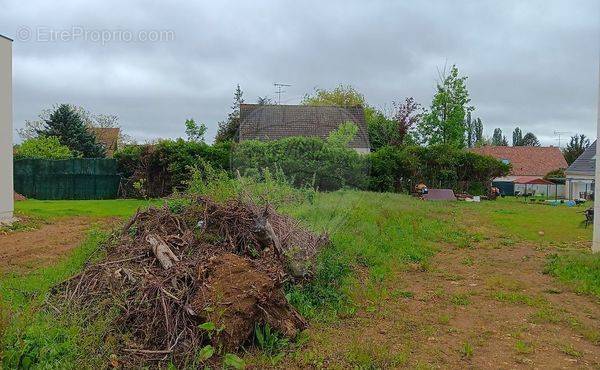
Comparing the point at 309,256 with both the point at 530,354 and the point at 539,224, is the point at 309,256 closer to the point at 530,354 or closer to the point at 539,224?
the point at 530,354

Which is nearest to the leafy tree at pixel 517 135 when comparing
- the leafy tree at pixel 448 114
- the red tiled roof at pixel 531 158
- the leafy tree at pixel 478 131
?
the leafy tree at pixel 478 131

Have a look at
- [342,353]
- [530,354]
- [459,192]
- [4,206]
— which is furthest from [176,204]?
[459,192]

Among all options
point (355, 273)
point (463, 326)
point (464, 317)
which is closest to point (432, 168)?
point (355, 273)

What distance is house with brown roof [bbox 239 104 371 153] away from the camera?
1107 inches

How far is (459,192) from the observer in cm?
2509

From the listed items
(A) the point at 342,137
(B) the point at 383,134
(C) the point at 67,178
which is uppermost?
(B) the point at 383,134

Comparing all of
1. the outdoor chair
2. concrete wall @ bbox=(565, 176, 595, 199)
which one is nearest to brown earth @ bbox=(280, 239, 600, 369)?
the outdoor chair

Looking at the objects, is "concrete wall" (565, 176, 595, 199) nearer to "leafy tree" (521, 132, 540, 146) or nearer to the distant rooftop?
the distant rooftop

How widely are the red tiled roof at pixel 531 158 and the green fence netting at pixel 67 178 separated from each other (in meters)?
41.2

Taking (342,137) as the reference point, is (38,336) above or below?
below

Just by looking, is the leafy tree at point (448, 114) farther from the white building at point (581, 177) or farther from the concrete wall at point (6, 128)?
the concrete wall at point (6, 128)

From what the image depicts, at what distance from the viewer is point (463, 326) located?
521 cm

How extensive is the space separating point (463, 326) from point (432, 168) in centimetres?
2042

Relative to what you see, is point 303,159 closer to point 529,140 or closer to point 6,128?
point 6,128
